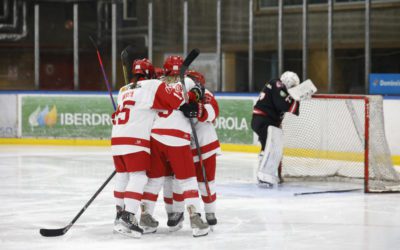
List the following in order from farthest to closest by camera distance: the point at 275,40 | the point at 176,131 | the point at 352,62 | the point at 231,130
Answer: the point at 275,40 → the point at 352,62 → the point at 231,130 → the point at 176,131

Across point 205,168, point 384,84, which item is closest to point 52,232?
point 205,168

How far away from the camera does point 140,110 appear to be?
5559mm

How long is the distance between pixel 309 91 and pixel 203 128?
91.7 inches

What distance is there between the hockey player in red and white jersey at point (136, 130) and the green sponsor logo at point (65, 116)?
755 cm

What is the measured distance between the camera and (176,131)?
5594mm

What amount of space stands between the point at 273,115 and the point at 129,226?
3082 millimetres

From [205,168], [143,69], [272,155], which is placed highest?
[143,69]

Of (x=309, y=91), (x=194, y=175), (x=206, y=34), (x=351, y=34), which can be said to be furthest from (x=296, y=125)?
(x=206, y=34)

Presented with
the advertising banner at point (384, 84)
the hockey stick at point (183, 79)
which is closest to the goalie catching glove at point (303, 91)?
the hockey stick at point (183, 79)

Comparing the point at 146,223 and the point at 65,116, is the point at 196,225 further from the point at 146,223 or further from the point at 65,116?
the point at 65,116

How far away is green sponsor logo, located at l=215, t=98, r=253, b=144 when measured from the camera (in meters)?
12.0

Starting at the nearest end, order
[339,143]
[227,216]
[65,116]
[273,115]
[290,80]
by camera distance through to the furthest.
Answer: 1. [227,216]
2. [290,80]
3. [273,115]
4. [339,143]
5. [65,116]

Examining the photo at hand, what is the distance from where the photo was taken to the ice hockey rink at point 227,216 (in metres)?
5.41

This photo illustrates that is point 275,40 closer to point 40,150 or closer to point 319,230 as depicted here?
point 40,150
